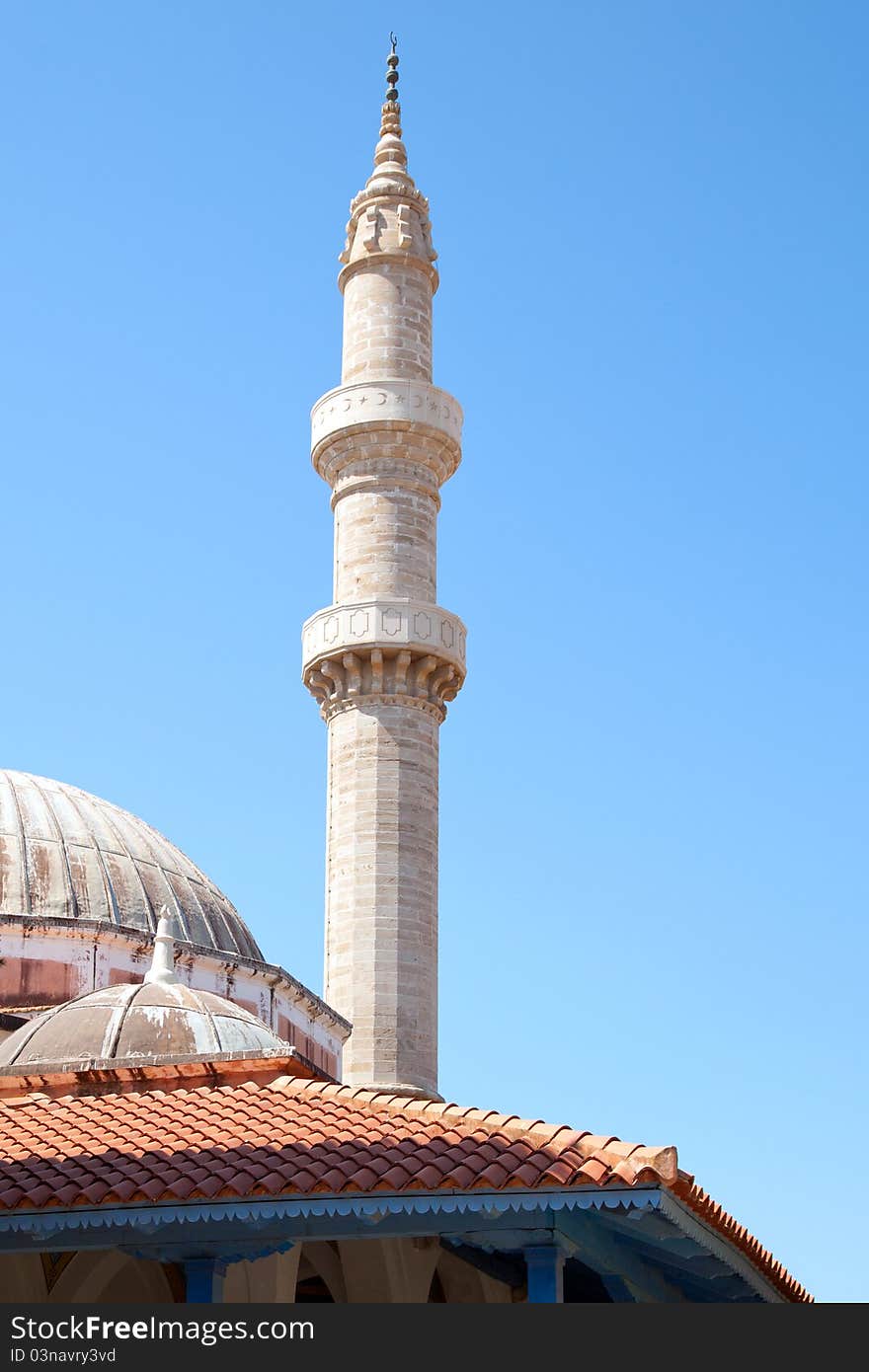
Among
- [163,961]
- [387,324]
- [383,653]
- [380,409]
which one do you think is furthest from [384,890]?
[163,961]

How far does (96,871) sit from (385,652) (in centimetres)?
561

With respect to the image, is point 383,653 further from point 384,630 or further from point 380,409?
point 380,409

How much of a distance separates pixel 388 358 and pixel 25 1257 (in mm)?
17599

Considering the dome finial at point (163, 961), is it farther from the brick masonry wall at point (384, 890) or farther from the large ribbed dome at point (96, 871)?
the brick masonry wall at point (384, 890)

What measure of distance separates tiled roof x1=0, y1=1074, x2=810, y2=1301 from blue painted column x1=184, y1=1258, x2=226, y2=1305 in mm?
564

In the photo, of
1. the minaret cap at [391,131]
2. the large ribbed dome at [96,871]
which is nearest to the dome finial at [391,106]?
the minaret cap at [391,131]

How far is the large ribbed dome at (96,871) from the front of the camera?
21.8 meters

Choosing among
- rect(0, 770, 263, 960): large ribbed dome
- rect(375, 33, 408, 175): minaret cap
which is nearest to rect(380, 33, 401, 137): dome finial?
rect(375, 33, 408, 175): minaret cap

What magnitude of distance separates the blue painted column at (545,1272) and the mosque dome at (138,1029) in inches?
142

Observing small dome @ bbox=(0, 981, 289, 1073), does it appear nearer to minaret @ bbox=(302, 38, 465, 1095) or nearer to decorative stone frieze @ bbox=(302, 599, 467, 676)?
minaret @ bbox=(302, 38, 465, 1095)

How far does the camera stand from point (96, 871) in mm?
22422

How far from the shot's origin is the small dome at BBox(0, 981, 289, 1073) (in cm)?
1451

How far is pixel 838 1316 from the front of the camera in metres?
8.81

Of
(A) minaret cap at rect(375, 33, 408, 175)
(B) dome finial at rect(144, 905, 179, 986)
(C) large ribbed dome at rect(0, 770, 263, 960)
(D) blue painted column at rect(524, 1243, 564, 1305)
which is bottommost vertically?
(D) blue painted column at rect(524, 1243, 564, 1305)
